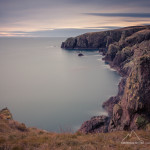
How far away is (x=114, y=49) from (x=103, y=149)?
3148 inches

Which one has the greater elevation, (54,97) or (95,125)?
(54,97)

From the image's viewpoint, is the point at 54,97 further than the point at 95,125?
Yes

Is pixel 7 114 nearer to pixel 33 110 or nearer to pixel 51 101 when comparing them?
pixel 33 110

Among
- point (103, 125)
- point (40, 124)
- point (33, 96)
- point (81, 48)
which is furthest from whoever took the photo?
point (81, 48)

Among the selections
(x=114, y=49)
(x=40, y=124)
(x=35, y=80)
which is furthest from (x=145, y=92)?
(x=114, y=49)

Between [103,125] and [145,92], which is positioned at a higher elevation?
[145,92]

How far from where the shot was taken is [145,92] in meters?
17.2

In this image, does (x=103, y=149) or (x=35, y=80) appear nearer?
(x=103, y=149)

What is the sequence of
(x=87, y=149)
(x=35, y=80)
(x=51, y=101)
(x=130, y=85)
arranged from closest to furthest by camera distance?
(x=87, y=149) → (x=130, y=85) → (x=51, y=101) → (x=35, y=80)

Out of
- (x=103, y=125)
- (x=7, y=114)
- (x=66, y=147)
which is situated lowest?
(x=103, y=125)

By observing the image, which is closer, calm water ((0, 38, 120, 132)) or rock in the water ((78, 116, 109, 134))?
rock in the water ((78, 116, 109, 134))

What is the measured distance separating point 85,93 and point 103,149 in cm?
3665

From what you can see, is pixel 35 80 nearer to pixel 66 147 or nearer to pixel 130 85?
pixel 130 85

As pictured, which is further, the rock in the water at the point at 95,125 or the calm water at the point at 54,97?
the calm water at the point at 54,97
